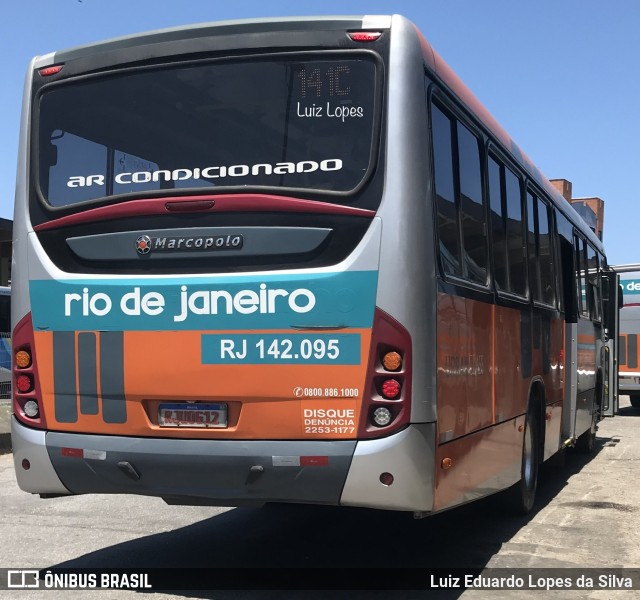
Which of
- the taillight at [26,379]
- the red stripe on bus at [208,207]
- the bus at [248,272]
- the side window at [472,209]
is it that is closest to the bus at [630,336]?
the side window at [472,209]

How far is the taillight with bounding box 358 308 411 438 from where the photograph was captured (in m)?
5.13

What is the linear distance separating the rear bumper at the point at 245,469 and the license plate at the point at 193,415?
0.11m

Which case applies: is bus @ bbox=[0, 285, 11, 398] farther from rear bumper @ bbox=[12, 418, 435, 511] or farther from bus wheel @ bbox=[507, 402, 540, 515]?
rear bumper @ bbox=[12, 418, 435, 511]

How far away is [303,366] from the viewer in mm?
5223

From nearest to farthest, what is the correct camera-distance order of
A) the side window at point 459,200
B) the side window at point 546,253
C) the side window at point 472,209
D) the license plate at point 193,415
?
the license plate at point 193,415, the side window at point 459,200, the side window at point 472,209, the side window at point 546,253

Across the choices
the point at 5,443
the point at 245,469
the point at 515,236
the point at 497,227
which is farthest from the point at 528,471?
the point at 5,443

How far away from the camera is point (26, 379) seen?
588 centimetres

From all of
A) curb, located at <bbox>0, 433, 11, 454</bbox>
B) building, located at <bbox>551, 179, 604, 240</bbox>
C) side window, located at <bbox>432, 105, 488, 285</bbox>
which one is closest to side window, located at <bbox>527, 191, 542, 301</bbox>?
side window, located at <bbox>432, 105, 488, 285</bbox>

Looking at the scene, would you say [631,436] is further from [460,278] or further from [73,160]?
[73,160]

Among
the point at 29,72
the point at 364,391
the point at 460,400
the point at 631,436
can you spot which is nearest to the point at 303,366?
the point at 364,391

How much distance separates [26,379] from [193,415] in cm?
120

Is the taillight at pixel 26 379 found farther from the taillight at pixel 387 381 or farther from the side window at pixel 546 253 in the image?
the side window at pixel 546 253

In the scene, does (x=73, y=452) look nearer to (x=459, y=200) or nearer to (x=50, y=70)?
(x=50, y=70)

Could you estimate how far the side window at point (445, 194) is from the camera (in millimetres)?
5680
